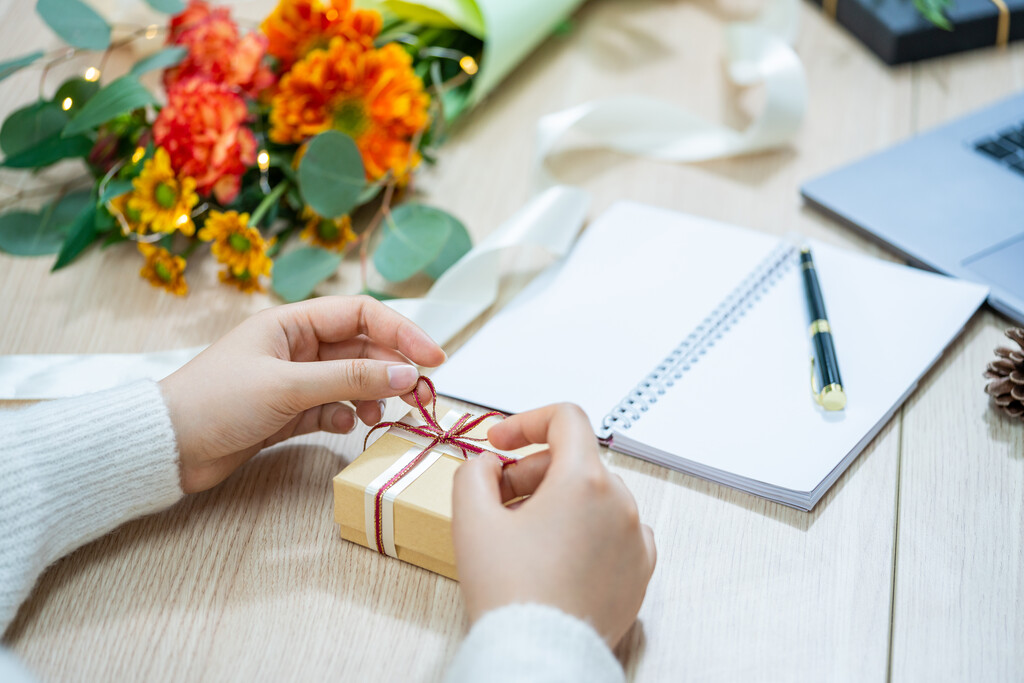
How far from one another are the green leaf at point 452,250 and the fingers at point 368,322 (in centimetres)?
18

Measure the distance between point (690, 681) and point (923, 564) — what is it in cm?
20

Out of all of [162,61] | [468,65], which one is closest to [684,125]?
[468,65]

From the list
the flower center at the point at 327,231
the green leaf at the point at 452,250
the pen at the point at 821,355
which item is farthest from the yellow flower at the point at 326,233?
the pen at the point at 821,355

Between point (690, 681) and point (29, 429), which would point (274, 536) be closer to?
point (29, 429)

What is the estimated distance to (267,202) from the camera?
0.91 m

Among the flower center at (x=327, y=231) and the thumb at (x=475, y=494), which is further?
the flower center at (x=327, y=231)

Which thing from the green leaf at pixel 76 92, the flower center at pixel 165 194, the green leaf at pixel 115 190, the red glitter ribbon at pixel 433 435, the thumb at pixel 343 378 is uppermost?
the green leaf at pixel 76 92

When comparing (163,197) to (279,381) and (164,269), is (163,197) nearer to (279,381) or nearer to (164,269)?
(164,269)

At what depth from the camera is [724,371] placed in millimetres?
762

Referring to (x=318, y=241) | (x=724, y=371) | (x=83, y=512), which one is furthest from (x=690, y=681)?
(x=318, y=241)

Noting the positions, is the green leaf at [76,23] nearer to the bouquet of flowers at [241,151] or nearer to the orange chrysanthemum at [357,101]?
the bouquet of flowers at [241,151]

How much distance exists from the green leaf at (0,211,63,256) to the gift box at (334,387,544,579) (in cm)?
52

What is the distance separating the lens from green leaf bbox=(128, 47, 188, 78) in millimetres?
921

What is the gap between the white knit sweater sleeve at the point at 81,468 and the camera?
1.99 feet
